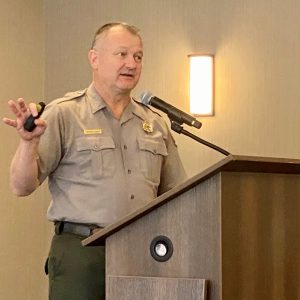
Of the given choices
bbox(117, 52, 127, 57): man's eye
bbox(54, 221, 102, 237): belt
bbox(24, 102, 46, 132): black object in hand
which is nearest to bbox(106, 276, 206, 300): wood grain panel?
bbox(24, 102, 46, 132): black object in hand

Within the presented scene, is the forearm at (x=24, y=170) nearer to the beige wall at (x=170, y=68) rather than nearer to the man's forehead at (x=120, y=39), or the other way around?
the man's forehead at (x=120, y=39)

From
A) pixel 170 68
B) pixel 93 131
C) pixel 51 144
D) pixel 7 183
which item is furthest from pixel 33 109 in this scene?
pixel 170 68

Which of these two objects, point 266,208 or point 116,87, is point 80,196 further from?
point 266,208

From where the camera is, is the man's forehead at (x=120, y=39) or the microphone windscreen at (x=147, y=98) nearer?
the microphone windscreen at (x=147, y=98)

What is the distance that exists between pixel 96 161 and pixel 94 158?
1cm

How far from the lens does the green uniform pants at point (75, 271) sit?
2.20 metres

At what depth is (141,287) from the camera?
167cm

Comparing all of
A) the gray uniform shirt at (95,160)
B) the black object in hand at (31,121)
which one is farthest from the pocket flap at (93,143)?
the black object in hand at (31,121)

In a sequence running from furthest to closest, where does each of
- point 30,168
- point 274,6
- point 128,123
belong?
point 274,6 < point 128,123 < point 30,168

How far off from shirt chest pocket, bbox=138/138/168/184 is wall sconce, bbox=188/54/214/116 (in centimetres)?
129

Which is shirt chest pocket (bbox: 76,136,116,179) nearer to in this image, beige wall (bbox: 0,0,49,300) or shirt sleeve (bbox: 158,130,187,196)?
shirt sleeve (bbox: 158,130,187,196)

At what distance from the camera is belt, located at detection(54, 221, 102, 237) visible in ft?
7.53

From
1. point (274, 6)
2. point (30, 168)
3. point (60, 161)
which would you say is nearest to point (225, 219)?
point (30, 168)

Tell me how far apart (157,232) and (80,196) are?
70cm
